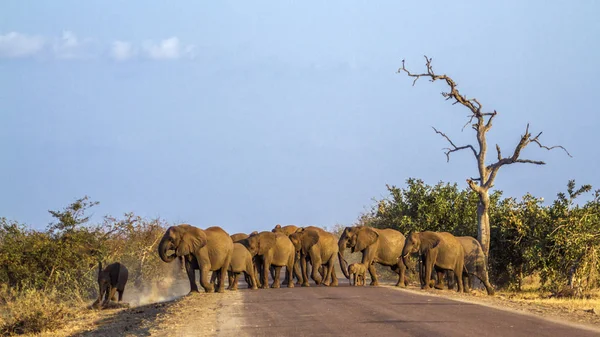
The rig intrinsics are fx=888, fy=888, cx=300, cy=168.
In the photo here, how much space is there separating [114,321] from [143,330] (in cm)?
603

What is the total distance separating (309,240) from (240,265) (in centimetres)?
476

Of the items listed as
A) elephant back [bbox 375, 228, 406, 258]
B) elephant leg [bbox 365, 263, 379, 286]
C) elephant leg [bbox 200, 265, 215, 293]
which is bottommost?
elephant leg [bbox 200, 265, 215, 293]

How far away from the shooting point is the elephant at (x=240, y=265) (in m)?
30.3

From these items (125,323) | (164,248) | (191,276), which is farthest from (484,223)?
→ (125,323)

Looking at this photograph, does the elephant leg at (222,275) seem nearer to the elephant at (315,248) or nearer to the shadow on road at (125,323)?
the shadow on road at (125,323)

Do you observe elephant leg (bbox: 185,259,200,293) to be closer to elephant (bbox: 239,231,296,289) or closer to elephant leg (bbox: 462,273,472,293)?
elephant (bbox: 239,231,296,289)

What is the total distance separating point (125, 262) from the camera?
41.9m

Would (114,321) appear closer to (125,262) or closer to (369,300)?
(369,300)

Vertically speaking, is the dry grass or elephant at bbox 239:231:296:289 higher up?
elephant at bbox 239:231:296:289

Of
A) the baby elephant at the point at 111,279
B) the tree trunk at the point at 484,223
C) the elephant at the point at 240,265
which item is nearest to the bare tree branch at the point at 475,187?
the tree trunk at the point at 484,223

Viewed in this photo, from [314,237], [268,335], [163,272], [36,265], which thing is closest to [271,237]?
[314,237]

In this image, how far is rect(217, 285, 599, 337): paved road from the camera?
15.1 m

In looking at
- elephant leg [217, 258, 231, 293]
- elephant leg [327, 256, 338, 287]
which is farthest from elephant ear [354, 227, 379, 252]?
elephant leg [217, 258, 231, 293]

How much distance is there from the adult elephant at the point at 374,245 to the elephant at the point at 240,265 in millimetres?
4406
